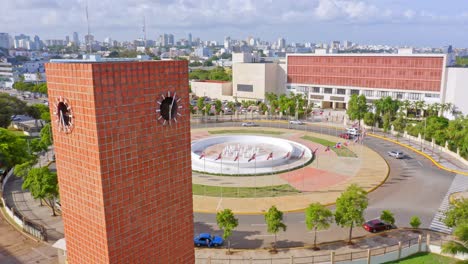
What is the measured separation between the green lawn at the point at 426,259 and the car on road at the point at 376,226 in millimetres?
3793

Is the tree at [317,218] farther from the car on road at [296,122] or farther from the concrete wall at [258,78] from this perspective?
the concrete wall at [258,78]

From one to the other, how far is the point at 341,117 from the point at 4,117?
69.0 meters

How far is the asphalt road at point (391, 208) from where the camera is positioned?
28906 mm

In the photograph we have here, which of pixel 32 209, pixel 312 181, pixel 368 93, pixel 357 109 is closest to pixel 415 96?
pixel 368 93

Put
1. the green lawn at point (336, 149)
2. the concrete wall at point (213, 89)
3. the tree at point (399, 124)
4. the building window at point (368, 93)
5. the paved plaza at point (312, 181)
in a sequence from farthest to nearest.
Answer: the concrete wall at point (213, 89) → the building window at point (368, 93) → the tree at point (399, 124) → the green lawn at point (336, 149) → the paved plaza at point (312, 181)

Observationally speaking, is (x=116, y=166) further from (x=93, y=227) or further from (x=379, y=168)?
(x=379, y=168)

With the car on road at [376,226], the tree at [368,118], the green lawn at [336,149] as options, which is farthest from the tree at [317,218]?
the tree at [368,118]

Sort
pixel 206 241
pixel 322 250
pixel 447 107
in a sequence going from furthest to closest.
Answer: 1. pixel 447 107
2. pixel 206 241
3. pixel 322 250

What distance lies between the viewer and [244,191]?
38.9m

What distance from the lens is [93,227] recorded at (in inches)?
456

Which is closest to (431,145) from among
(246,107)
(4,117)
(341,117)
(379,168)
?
(379,168)

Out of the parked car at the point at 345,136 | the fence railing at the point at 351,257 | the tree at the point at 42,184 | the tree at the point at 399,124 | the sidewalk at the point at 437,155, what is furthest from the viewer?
the tree at the point at 399,124

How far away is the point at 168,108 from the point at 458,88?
79989 mm

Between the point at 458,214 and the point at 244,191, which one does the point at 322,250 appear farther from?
the point at 244,191
